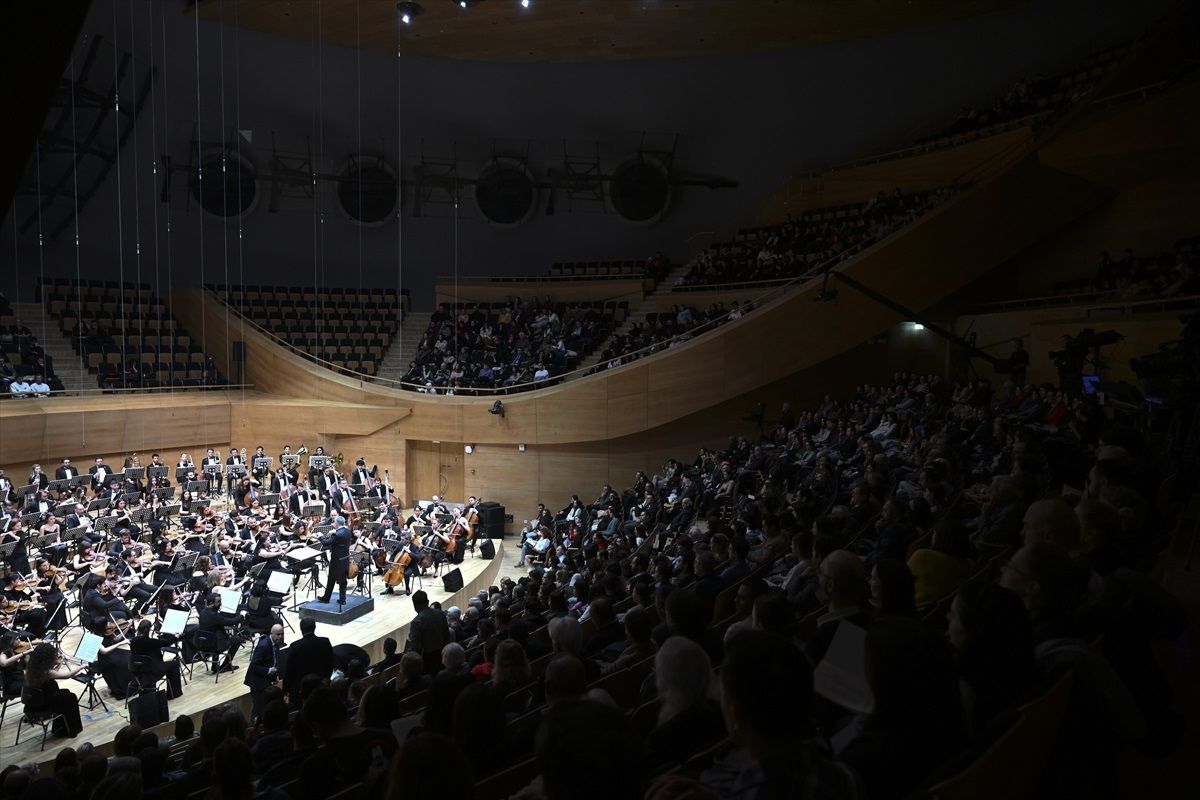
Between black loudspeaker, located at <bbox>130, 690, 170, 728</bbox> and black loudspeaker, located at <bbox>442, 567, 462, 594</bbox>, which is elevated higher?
black loudspeaker, located at <bbox>130, 690, 170, 728</bbox>

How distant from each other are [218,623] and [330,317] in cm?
1478

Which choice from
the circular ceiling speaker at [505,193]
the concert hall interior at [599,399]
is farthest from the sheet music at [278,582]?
the circular ceiling speaker at [505,193]

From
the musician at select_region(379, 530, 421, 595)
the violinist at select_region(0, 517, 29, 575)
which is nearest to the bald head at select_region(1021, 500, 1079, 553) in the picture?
the musician at select_region(379, 530, 421, 595)

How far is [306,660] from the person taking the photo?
6.88m

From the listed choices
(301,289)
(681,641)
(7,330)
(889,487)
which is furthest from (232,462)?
(681,641)

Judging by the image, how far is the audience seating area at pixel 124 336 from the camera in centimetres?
1964

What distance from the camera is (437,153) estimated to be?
24.5 meters

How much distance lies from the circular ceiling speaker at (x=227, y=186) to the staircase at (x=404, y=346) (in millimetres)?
5862

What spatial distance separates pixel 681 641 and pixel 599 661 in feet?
7.18

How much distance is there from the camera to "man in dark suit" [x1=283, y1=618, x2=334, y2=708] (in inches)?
269

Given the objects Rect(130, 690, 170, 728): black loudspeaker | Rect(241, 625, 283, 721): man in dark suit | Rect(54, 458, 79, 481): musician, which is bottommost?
Rect(130, 690, 170, 728): black loudspeaker

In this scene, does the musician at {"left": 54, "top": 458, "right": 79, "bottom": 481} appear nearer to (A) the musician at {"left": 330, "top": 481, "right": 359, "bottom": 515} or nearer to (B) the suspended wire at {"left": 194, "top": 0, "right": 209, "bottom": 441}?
(A) the musician at {"left": 330, "top": 481, "right": 359, "bottom": 515}

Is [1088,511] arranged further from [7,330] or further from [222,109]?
[222,109]

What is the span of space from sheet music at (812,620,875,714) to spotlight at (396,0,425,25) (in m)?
20.1
